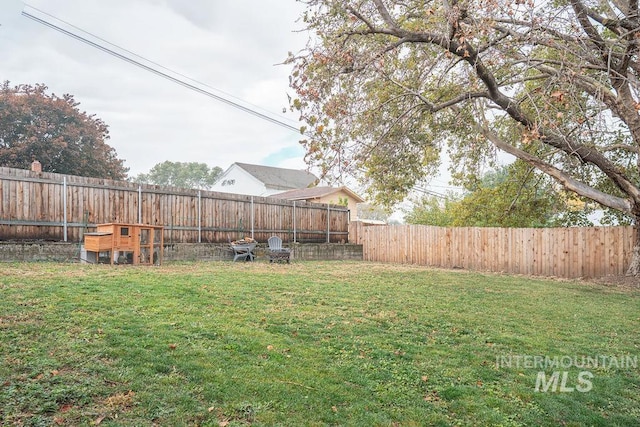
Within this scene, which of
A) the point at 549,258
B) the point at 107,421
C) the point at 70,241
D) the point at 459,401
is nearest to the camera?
the point at 107,421

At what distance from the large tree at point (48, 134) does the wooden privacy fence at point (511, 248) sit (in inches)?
635

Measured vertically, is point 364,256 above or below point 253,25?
below

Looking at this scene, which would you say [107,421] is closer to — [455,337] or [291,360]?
[291,360]

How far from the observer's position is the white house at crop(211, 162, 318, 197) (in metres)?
27.6

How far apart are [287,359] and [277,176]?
26.8 meters

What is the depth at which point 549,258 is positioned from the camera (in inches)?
442

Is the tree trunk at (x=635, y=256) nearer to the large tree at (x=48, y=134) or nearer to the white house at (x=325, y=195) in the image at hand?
the white house at (x=325, y=195)

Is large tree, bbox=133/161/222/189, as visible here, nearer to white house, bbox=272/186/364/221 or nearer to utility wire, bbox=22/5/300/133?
white house, bbox=272/186/364/221

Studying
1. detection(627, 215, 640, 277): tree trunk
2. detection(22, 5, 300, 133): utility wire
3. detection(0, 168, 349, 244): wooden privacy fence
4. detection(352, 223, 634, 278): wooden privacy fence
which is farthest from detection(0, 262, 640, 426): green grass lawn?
detection(22, 5, 300, 133): utility wire

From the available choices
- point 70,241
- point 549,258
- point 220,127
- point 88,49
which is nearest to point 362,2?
point 70,241

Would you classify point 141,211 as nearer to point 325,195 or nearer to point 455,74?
point 455,74

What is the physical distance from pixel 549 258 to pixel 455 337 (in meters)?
8.86

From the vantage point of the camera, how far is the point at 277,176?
29438 mm

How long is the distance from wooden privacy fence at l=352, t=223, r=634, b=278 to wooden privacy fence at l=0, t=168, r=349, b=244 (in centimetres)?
273
